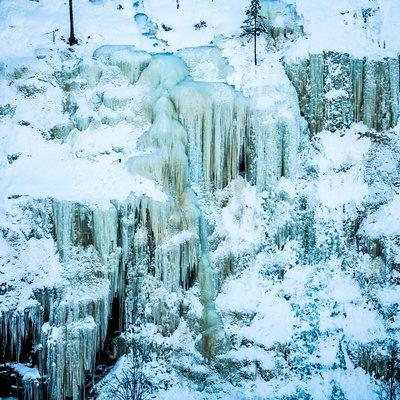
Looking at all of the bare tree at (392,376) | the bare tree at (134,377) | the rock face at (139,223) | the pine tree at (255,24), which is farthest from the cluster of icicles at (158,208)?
the bare tree at (392,376)

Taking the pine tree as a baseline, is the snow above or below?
below

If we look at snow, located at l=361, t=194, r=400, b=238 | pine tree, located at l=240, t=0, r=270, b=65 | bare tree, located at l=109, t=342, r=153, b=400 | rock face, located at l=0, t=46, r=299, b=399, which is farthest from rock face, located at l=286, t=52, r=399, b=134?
bare tree, located at l=109, t=342, r=153, b=400

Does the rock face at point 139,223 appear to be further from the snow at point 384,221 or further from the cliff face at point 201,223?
the snow at point 384,221

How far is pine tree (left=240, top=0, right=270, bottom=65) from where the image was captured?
19.9 m

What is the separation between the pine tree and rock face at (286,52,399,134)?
93.6 inches

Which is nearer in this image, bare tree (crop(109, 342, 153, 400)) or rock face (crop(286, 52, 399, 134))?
bare tree (crop(109, 342, 153, 400))

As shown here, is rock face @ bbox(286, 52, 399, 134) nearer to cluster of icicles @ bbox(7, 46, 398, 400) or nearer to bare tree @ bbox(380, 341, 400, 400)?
cluster of icicles @ bbox(7, 46, 398, 400)

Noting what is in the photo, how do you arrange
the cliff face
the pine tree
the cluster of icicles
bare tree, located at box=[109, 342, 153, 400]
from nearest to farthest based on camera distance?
1. the cluster of icicles
2. the cliff face
3. bare tree, located at box=[109, 342, 153, 400]
4. the pine tree

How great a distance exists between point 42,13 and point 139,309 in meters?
15.3

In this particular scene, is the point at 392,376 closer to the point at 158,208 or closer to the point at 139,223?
the point at 158,208

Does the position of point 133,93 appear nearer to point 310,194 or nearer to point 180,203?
point 180,203

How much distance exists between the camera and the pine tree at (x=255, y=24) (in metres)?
19.9

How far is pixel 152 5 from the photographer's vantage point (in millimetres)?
24141

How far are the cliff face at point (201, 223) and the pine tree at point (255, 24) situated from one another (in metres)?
1.63
